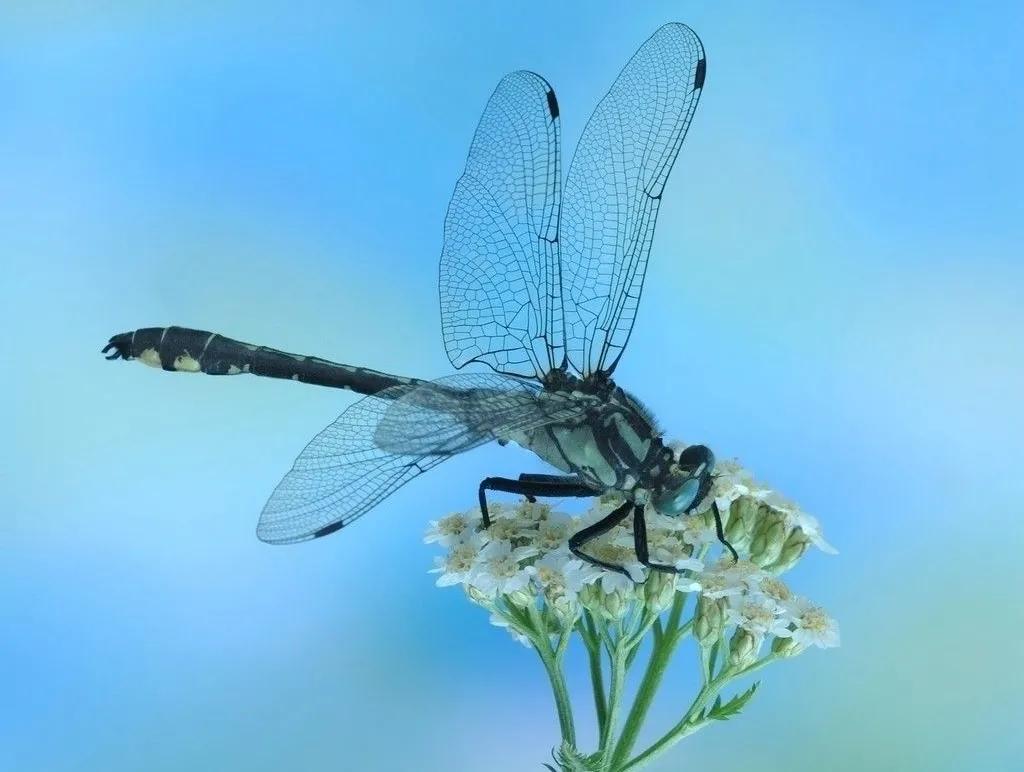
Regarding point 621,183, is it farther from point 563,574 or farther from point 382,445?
point 563,574

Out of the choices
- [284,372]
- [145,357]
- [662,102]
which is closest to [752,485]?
[662,102]

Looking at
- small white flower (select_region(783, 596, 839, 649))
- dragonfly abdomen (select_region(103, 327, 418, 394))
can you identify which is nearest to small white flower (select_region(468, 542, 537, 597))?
small white flower (select_region(783, 596, 839, 649))

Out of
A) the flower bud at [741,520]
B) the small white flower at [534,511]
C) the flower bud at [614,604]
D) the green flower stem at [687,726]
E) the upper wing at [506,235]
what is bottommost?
the green flower stem at [687,726]

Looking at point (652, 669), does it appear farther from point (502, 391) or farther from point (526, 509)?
point (502, 391)

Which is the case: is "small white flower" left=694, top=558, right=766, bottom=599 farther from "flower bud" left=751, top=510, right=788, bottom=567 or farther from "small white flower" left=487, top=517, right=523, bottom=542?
"small white flower" left=487, top=517, right=523, bottom=542

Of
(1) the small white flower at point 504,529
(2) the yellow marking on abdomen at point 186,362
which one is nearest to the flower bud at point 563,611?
(1) the small white flower at point 504,529

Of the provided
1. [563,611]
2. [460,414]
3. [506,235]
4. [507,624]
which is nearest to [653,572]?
[563,611]

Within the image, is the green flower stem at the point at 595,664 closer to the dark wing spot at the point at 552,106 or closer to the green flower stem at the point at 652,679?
the green flower stem at the point at 652,679
